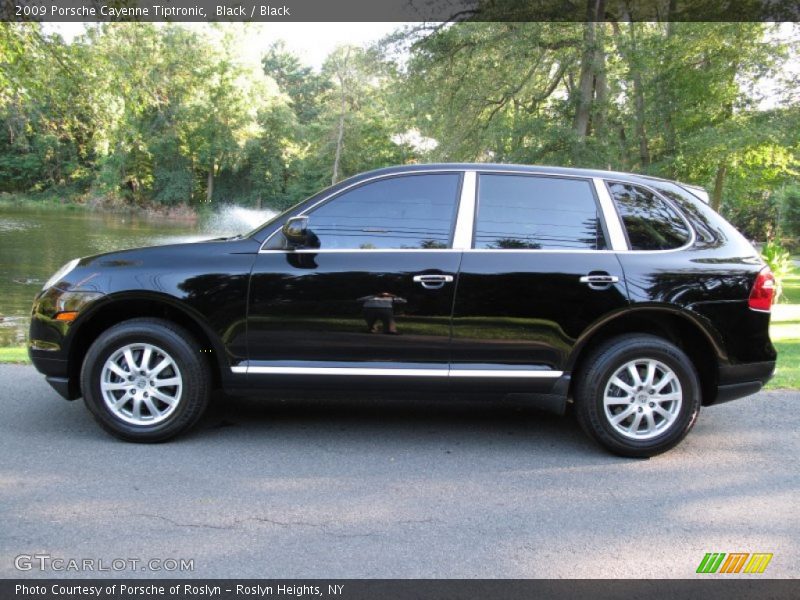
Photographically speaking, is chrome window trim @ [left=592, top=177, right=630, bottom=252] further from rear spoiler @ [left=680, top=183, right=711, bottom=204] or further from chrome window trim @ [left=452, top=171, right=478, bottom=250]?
chrome window trim @ [left=452, top=171, right=478, bottom=250]

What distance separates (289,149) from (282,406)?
189 feet

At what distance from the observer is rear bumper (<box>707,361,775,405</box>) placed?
173 inches

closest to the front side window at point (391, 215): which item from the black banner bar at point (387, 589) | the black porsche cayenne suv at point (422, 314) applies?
the black porsche cayenne suv at point (422, 314)

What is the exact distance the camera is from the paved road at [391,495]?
9.91 ft

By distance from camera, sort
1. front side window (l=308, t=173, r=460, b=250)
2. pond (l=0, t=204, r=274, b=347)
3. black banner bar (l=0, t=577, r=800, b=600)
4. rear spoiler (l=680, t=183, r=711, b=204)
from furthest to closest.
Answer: pond (l=0, t=204, r=274, b=347)
rear spoiler (l=680, t=183, r=711, b=204)
front side window (l=308, t=173, r=460, b=250)
black banner bar (l=0, t=577, r=800, b=600)

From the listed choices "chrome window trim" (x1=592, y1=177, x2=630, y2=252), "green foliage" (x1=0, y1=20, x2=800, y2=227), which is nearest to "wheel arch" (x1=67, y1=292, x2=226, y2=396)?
"chrome window trim" (x1=592, y1=177, x2=630, y2=252)

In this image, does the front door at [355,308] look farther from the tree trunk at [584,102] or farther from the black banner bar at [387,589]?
the tree trunk at [584,102]

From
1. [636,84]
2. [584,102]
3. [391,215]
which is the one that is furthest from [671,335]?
[584,102]

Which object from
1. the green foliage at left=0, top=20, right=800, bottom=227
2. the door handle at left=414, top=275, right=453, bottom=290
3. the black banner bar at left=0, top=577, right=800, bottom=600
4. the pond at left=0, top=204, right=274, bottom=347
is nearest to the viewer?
the black banner bar at left=0, top=577, right=800, bottom=600

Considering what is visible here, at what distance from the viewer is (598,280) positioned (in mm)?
4293

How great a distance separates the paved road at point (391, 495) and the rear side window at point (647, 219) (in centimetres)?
143

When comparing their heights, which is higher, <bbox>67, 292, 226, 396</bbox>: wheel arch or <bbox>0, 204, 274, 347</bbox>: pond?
<bbox>67, 292, 226, 396</bbox>: wheel arch

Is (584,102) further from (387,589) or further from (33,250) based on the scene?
(387,589)

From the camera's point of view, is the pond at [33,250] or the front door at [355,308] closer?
the front door at [355,308]
